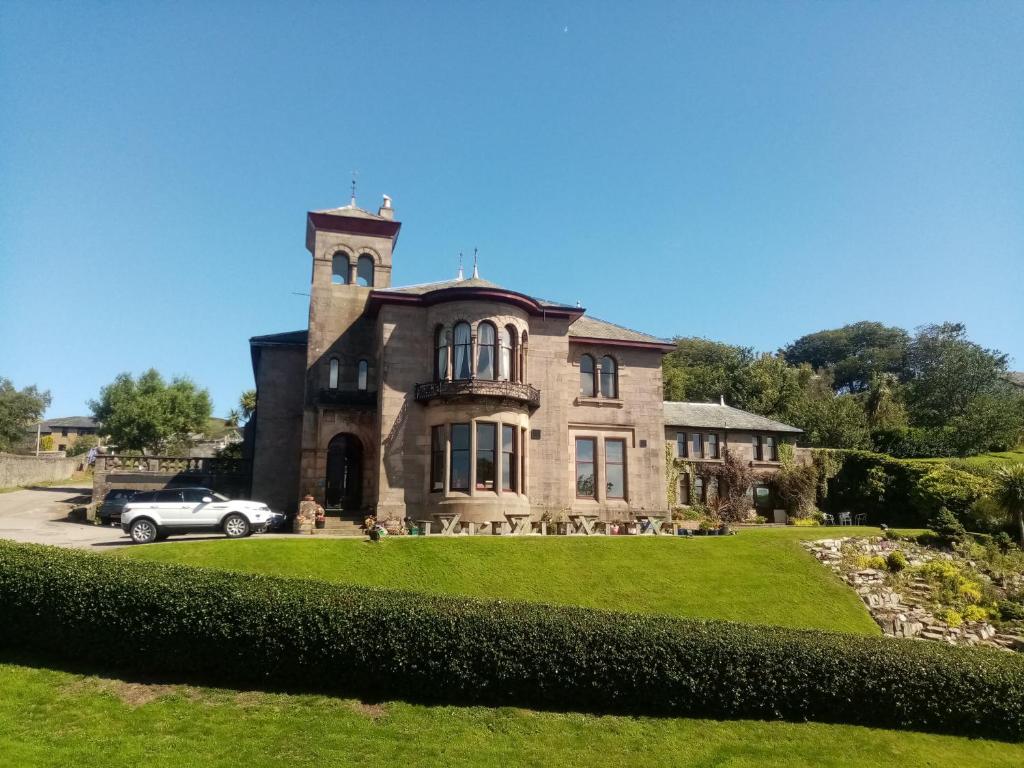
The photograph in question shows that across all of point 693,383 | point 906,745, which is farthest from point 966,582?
point 693,383

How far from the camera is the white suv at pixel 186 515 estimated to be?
71.8 feet

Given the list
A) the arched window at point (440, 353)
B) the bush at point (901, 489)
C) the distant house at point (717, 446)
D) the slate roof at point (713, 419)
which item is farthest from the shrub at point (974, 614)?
→ the slate roof at point (713, 419)

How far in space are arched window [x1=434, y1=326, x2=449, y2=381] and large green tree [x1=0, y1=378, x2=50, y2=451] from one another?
56980 millimetres

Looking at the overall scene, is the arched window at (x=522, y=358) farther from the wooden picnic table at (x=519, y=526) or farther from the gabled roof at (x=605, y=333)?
the wooden picnic table at (x=519, y=526)

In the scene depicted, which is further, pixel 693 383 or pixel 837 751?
pixel 693 383

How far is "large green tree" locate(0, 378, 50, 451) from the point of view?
216 ft

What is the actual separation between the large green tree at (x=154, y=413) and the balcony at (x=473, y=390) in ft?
91.3

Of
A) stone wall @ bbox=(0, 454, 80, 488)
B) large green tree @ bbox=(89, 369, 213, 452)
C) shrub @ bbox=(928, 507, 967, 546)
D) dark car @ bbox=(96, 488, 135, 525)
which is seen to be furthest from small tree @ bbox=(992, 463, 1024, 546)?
stone wall @ bbox=(0, 454, 80, 488)

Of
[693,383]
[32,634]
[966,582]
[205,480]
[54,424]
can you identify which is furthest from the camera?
[54,424]

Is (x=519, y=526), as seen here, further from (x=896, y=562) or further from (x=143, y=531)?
(x=896, y=562)

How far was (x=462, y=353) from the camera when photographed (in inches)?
1087

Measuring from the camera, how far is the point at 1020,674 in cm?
1392

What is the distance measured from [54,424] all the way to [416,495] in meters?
92.6

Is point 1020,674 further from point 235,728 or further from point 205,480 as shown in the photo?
point 205,480
